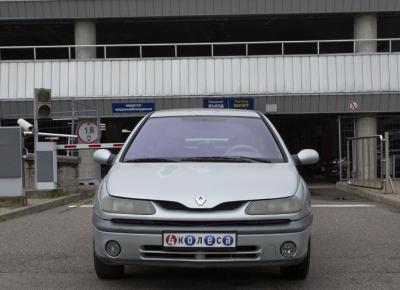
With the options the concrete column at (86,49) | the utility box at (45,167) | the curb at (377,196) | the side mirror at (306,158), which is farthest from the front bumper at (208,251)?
the concrete column at (86,49)

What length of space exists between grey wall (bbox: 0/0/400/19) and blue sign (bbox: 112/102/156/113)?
3.67m

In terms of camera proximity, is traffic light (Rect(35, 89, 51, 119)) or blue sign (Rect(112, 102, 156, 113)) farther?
blue sign (Rect(112, 102, 156, 113))

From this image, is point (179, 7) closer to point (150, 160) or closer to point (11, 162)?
point (11, 162)

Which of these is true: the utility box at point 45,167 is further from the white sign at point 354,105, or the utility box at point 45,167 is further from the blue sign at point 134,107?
the white sign at point 354,105

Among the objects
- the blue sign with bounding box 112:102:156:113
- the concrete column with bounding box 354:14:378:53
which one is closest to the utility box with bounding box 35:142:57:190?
the blue sign with bounding box 112:102:156:113

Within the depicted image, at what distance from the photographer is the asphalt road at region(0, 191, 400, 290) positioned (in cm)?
535

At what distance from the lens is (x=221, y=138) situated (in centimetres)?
584

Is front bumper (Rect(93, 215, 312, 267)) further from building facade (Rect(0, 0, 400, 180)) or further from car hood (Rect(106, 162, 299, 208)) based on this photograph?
building facade (Rect(0, 0, 400, 180))

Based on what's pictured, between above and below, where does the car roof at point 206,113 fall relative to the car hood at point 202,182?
above

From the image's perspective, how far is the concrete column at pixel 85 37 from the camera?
22.1 m

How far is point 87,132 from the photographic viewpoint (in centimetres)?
1645

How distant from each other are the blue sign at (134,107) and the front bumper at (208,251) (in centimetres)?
1606

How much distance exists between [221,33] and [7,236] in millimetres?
→ 20115

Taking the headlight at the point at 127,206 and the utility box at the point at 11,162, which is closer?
the headlight at the point at 127,206
